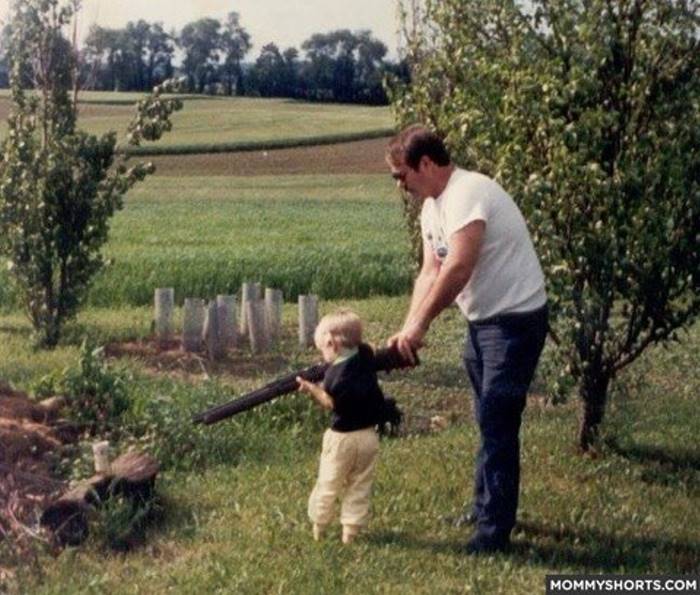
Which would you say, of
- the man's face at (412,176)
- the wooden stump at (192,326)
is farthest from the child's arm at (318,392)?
the wooden stump at (192,326)

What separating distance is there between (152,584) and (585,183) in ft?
11.5

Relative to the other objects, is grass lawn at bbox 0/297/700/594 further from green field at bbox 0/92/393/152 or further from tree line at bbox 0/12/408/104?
green field at bbox 0/92/393/152

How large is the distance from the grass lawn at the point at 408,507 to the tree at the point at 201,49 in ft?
22.8

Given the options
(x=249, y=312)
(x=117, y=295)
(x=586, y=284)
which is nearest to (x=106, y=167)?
(x=249, y=312)

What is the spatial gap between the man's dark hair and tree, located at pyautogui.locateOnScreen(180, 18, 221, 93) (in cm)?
1121

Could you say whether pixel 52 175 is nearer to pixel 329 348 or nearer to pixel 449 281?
pixel 329 348

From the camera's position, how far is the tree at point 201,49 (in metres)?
18.5

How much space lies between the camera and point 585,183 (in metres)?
9.05

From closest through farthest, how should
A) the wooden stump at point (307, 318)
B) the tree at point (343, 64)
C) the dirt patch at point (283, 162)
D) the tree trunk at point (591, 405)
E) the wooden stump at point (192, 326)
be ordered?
the tree trunk at point (591, 405) → the wooden stump at point (192, 326) → the wooden stump at point (307, 318) → the tree at point (343, 64) → the dirt patch at point (283, 162)

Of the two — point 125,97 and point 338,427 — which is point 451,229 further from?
point 125,97

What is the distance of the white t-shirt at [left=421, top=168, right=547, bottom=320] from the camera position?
23.5ft

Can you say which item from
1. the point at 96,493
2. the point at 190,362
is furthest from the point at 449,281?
the point at 190,362

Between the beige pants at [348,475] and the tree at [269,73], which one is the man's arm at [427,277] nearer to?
the beige pants at [348,475]

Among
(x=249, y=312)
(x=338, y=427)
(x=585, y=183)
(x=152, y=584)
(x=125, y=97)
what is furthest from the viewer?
(x=125, y=97)
